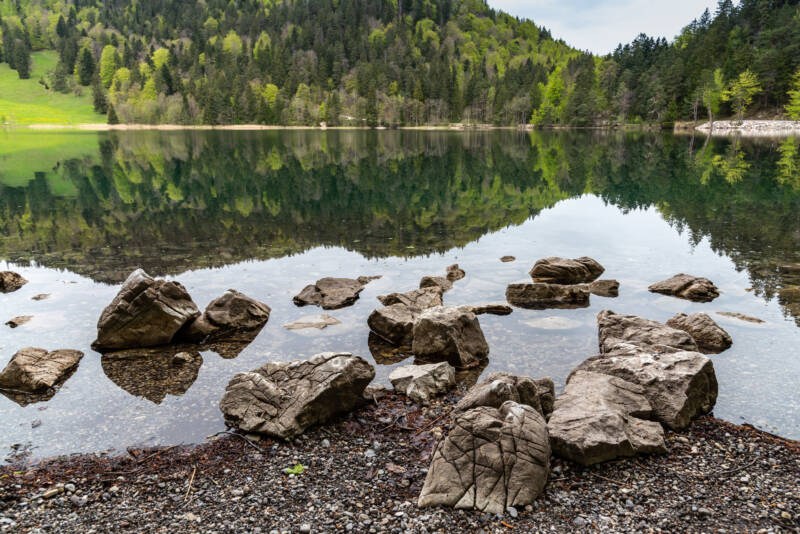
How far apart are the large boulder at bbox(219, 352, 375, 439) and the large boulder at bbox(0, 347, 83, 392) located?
5098mm

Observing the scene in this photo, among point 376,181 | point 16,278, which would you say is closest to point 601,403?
point 16,278

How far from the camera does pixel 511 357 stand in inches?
549

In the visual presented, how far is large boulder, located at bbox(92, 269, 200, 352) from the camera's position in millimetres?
14383

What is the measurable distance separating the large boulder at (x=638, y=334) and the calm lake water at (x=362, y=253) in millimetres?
570

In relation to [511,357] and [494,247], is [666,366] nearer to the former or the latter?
[511,357]

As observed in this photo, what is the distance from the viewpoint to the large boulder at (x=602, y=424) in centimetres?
888

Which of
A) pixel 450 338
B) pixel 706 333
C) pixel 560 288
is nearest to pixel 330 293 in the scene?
pixel 450 338

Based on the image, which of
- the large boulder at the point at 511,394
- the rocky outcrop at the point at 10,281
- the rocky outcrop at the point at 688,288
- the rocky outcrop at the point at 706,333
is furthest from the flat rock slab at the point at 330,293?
the rocky outcrop at the point at 688,288

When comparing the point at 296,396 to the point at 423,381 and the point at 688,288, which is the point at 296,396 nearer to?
the point at 423,381

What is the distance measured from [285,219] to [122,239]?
31.1ft

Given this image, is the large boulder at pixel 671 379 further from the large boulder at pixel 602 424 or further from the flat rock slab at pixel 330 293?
the flat rock slab at pixel 330 293

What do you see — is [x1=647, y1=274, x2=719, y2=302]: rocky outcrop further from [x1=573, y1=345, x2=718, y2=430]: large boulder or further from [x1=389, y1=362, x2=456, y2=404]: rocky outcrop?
[x1=389, y1=362, x2=456, y2=404]: rocky outcrop

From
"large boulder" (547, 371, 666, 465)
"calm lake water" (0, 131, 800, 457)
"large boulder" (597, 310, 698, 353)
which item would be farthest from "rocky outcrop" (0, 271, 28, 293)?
"large boulder" (597, 310, 698, 353)

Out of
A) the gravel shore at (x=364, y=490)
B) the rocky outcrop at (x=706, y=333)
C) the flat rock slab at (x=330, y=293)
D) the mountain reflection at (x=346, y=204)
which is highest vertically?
the mountain reflection at (x=346, y=204)
